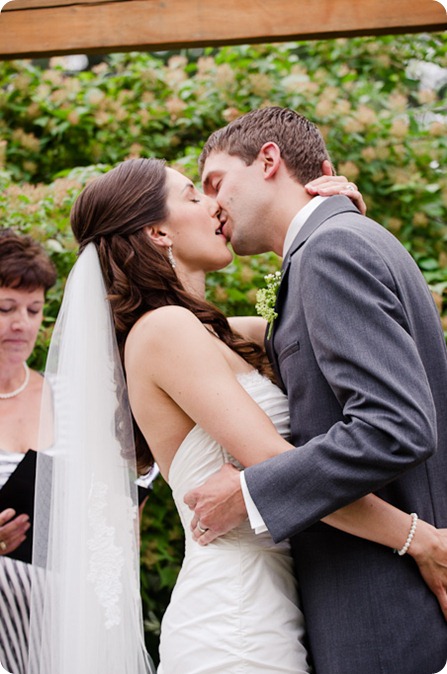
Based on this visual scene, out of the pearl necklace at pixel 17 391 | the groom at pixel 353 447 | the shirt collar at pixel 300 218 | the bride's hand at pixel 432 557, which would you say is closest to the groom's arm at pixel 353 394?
the groom at pixel 353 447

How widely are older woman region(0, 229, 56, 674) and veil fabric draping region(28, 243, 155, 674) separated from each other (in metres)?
0.67

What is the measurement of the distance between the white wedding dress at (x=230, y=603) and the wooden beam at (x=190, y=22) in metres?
1.77

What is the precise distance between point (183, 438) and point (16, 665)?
5.09 ft

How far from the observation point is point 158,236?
275 centimetres

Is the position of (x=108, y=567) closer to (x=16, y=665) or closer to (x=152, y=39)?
(x=16, y=665)

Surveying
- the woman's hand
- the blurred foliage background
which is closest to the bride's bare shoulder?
the woman's hand

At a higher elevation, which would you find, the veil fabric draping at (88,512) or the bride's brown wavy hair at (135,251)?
the bride's brown wavy hair at (135,251)

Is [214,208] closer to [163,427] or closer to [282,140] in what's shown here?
[282,140]

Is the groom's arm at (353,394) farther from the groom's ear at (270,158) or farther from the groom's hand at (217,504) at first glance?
the groom's ear at (270,158)

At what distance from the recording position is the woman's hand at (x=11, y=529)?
3.36 meters

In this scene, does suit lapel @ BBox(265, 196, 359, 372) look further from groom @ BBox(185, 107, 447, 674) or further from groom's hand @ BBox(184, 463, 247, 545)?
groom's hand @ BBox(184, 463, 247, 545)

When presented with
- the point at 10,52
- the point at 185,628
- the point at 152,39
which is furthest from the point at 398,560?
the point at 10,52

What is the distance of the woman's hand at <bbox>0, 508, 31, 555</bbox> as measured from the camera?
3.36m

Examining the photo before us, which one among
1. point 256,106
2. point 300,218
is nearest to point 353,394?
point 300,218
